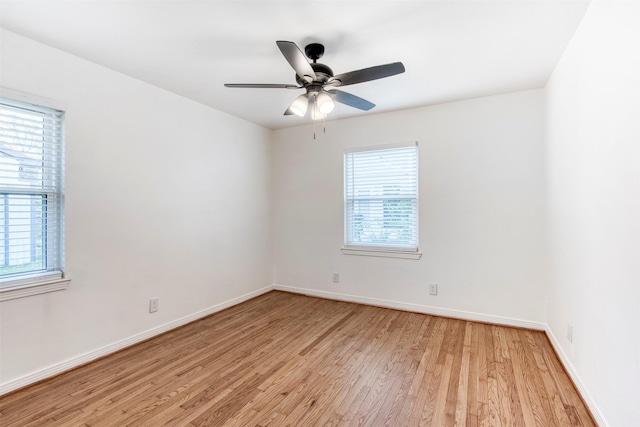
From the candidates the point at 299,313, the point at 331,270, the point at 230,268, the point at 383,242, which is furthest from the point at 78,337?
the point at 383,242

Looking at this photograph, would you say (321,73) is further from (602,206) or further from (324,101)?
(602,206)

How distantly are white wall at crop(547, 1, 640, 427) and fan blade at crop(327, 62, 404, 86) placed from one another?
41.5 inches

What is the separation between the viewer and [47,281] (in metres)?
2.18

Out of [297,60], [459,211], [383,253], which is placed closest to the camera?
[297,60]

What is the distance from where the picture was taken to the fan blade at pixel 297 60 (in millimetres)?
1616

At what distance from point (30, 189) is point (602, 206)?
143 inches

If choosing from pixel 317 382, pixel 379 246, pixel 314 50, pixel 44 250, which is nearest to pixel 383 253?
pixel 379 246

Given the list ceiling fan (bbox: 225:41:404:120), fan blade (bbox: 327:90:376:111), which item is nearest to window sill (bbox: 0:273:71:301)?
ceiling fan (bbox: 225:41:404:120)

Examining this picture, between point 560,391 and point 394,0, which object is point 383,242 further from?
point 394,0

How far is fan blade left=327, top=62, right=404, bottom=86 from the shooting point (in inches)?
73.5

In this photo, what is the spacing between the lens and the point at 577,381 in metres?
2.03

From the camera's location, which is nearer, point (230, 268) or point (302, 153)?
point (230, 268)

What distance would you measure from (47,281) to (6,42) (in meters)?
1.63

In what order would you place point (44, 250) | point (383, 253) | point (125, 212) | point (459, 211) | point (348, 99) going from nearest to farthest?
point (44, 250) < point (348, 99) < point (125, 212) < point (459, 211) < point (383, 253)
